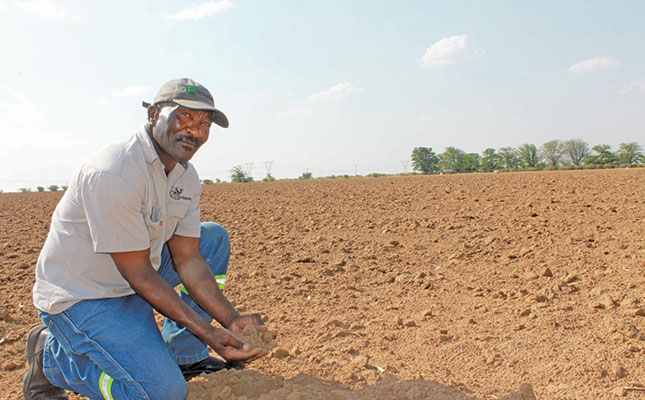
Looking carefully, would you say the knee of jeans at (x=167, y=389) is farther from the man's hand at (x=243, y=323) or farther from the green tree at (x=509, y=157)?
the green tree at (x=509, y=157)

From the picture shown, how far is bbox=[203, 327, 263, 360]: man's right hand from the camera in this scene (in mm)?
1879

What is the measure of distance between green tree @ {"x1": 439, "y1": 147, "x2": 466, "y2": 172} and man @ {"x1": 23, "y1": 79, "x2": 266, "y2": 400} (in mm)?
59271

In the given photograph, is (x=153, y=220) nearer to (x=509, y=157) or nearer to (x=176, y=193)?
(x=176, y=193)

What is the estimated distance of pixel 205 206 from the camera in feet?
29.8

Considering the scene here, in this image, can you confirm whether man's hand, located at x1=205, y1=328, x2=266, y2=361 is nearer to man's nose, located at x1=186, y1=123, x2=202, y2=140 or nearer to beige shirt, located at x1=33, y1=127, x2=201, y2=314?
beige shirt, located at x1=33, y1=127, x2=201, y2=314

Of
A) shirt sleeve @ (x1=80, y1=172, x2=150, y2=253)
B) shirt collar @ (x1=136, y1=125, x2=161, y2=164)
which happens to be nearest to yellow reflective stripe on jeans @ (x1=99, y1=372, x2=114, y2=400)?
shirt sleeve @ (x1=80, y1=172, x2=150, y2=253)

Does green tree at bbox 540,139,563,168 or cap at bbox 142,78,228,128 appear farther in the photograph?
green tree at bbox 540,139,563,168

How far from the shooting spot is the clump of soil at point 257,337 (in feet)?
6.53

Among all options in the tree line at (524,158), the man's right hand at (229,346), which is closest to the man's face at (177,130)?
the man's right hand at (229,346)

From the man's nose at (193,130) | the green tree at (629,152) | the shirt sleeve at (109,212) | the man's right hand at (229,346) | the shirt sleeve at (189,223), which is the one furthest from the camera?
the green tree at (629,152)

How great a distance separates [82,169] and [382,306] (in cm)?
200

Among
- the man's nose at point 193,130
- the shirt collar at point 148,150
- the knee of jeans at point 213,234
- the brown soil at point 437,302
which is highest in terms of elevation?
the man's nose at point 193,130

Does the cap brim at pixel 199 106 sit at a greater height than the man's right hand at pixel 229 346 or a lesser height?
greater

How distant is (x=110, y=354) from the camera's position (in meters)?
1.83
